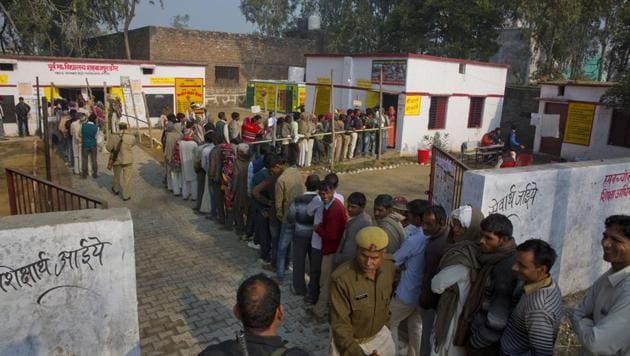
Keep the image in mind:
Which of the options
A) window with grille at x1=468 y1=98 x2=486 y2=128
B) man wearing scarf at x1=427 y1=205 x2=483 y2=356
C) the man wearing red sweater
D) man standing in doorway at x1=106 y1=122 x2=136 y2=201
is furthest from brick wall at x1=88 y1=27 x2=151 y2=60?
man wearing scarf at x1=427 y1=205 x2=483 y2=356

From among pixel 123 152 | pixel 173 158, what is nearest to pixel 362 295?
pixel 173 158

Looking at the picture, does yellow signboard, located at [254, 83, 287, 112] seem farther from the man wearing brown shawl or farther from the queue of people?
the queue of people

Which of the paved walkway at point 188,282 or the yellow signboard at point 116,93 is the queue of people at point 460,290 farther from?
the yellow signboard at point 116,93

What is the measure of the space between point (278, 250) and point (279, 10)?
43.6 metres

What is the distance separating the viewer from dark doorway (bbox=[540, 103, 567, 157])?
59.1ft

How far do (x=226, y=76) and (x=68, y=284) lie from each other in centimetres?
2972

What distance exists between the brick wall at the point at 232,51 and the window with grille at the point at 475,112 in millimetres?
17879

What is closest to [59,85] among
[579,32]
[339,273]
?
[339,273]

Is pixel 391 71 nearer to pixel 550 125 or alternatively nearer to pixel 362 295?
pixel 550 125

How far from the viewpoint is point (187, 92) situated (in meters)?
22.0

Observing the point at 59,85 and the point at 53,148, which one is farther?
the point at 59,85

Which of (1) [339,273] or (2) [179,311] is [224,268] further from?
(1) [339,273]

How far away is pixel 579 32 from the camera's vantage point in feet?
74.8

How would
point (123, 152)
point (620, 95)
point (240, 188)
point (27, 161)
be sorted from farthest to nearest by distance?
point (620, 95) < point (27, 161) < point (123, 152) < point (240, 188)
